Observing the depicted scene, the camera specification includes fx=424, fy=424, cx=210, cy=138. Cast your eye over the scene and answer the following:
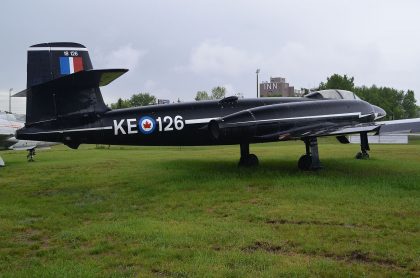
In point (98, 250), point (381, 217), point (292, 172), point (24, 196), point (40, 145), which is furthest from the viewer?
point (40, 145)

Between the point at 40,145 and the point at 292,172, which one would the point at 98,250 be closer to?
the point at 292,172

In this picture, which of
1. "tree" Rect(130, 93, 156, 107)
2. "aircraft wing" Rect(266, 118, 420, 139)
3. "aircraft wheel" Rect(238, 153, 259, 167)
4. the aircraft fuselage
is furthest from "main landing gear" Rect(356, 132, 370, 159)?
"tree" Rect(130, 93, 156, 107)

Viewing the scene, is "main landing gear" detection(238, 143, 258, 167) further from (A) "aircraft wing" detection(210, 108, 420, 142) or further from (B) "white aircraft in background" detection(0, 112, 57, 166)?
(B) "white aircraft in background" detection(0, 112, 57, 166)

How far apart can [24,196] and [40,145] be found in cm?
1247

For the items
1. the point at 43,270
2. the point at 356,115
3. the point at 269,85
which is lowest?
the point at 43,270

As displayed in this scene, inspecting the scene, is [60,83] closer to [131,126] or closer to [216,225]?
[131,126]

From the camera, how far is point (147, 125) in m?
10.9

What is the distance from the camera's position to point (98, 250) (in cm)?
500

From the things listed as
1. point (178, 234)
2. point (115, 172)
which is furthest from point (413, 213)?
point (115, 172)

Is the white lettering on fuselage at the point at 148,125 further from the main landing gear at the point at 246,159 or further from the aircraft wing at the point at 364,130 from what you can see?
the aircraft wing at the point at 364,130

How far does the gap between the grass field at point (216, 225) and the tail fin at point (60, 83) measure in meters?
1.87

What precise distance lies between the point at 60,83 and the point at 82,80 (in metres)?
0.52

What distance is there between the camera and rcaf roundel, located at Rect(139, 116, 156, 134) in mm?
10797

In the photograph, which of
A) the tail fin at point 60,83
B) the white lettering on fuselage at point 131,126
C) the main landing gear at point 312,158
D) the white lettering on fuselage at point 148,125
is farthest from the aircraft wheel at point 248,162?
the tail fin at point 60,83
